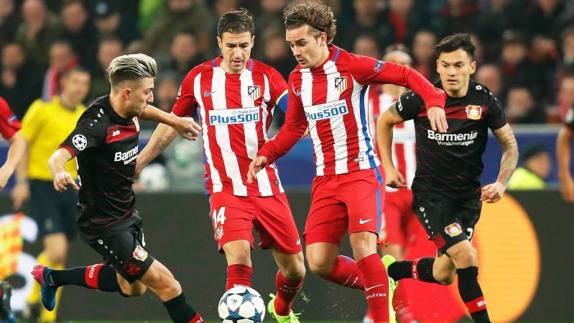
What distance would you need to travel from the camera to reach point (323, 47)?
8680mm

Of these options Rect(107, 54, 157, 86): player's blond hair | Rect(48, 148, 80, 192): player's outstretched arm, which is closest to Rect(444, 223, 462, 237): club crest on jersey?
Rect(107, 54, 157, 86): player's blond hair

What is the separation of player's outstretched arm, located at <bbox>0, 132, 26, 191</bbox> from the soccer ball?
67.3 inches

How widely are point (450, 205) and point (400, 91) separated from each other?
226 cm

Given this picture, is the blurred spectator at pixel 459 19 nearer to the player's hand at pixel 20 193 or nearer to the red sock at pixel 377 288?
the player's hand at pixel 20 193

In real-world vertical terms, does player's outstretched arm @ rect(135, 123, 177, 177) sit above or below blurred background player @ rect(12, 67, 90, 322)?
above

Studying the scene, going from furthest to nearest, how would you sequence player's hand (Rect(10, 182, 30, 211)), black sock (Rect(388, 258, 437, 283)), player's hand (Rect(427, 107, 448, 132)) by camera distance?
player's hand (Rect(10, 182, 30, 211)) → black sock (Rect(388, 258, 437, 283)) → player's hand (Rect(427, 107, 448, 132))

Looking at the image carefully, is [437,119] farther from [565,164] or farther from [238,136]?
[565,164]

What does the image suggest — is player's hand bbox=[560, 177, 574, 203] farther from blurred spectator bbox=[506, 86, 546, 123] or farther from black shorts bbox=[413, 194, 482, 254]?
blurred spectator bbox=[506, 86, 546, 123]

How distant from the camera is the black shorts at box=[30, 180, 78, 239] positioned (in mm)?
11256

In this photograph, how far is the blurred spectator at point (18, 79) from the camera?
14719 millimetres

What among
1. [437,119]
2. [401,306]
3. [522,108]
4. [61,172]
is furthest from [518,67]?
[61,172]

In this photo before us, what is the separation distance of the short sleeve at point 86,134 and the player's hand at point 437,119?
2042 mm

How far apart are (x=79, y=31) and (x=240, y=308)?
25.3 ft

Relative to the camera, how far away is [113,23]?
1517 cm
